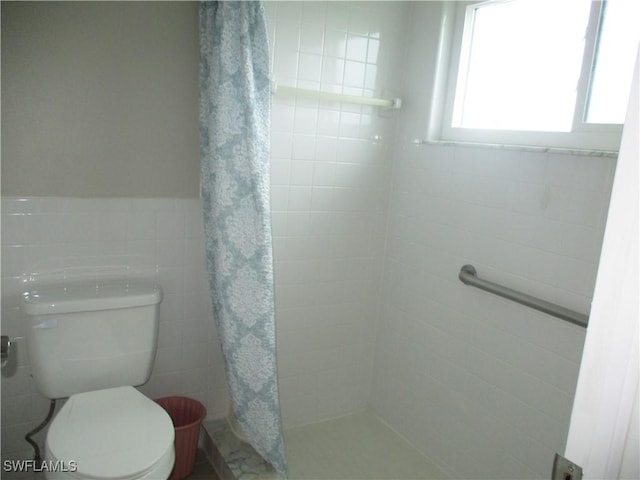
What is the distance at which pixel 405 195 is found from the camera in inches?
91.9

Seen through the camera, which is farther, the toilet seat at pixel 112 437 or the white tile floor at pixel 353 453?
the white tile floor at pixel 353 453

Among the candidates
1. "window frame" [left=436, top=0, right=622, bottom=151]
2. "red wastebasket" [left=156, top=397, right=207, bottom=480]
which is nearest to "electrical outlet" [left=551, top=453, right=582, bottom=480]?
"window frame" [left=436, top=0, right=622, bottom=151]

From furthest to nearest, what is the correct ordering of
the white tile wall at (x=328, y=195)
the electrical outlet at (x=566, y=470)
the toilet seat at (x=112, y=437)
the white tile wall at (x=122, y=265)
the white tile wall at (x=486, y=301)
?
the white tile wall at (x=328, y=195)
the white tile wall at (x=122, y=265)
the white tile wall at (x=486, y=301)
the toilet seat at (x=112, y=437)
the electrical outlet at (x=566, y=470)

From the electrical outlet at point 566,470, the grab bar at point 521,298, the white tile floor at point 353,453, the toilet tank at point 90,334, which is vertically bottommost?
the white tile floor at point 353,453

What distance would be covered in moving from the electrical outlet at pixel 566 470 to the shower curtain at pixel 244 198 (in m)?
1.21

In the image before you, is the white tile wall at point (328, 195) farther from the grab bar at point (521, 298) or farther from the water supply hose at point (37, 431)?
the water supply hose at point (37, 431)

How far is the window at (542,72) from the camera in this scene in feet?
5.28

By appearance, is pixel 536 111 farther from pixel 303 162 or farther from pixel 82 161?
pixel 82 161

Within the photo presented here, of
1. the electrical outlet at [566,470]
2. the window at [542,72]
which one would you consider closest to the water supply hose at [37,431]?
the electrical outlet at [566,470]

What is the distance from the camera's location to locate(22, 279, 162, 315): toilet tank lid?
1.73m

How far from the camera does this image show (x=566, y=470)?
22.6 inches

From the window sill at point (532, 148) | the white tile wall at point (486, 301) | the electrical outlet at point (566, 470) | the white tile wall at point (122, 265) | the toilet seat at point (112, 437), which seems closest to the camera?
Result: the electrical outlet at point (566, 470)

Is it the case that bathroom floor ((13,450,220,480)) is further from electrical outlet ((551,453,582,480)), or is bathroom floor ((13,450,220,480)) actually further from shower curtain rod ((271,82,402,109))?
electrical outlet ((551,453,582,480))

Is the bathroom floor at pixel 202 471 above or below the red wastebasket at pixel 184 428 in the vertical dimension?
below
